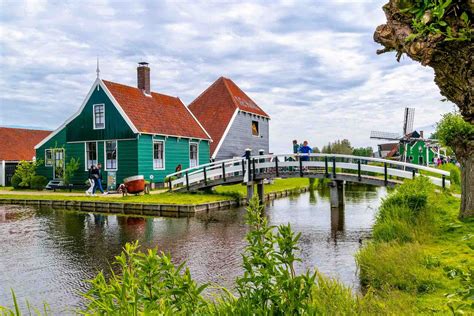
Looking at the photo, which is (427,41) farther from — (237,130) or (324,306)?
(237,130)

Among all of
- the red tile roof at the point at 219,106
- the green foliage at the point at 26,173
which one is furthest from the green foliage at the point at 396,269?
the green foliage at the point at 26,173

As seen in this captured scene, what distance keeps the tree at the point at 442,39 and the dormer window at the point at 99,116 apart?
2370 centimetres

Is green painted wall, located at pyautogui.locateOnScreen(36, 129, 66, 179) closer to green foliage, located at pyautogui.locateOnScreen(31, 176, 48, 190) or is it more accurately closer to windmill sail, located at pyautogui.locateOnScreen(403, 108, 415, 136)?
green foliage, located at pyautogui.locateOnScreen(31, 176, 48, 190)

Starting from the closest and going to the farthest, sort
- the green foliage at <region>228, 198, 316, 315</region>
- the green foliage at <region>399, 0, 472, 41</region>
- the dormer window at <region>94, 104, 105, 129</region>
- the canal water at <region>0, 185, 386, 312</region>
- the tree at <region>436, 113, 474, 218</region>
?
the green foliage at <region>399, 0, 472, 41</region> → the green foliage at <region>228, 198, 316, 315</region> → the canal water at <region>0, 185, 386, 312</region> → the tree at <region>436, 113, 474, 218</region> → the dormer window at <region>94, 104, 105, 129</region>

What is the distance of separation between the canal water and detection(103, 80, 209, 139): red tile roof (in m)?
7.69

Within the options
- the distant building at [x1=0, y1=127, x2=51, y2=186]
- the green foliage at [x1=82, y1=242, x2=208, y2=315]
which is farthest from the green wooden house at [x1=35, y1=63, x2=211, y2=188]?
the green foliage at [x1=82, y1=242, x2=208, y2=315]

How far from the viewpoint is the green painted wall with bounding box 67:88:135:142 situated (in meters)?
23.8

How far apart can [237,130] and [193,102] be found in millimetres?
5195

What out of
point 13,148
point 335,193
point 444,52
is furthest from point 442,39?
point 13,148

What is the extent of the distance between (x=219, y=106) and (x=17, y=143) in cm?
1691

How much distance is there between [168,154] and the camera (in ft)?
83.8

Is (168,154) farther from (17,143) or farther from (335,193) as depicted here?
(17,143)

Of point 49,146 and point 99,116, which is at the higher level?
point 99,116

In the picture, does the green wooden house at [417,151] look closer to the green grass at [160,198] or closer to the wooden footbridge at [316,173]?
the wooden footbridge at [316,173]
